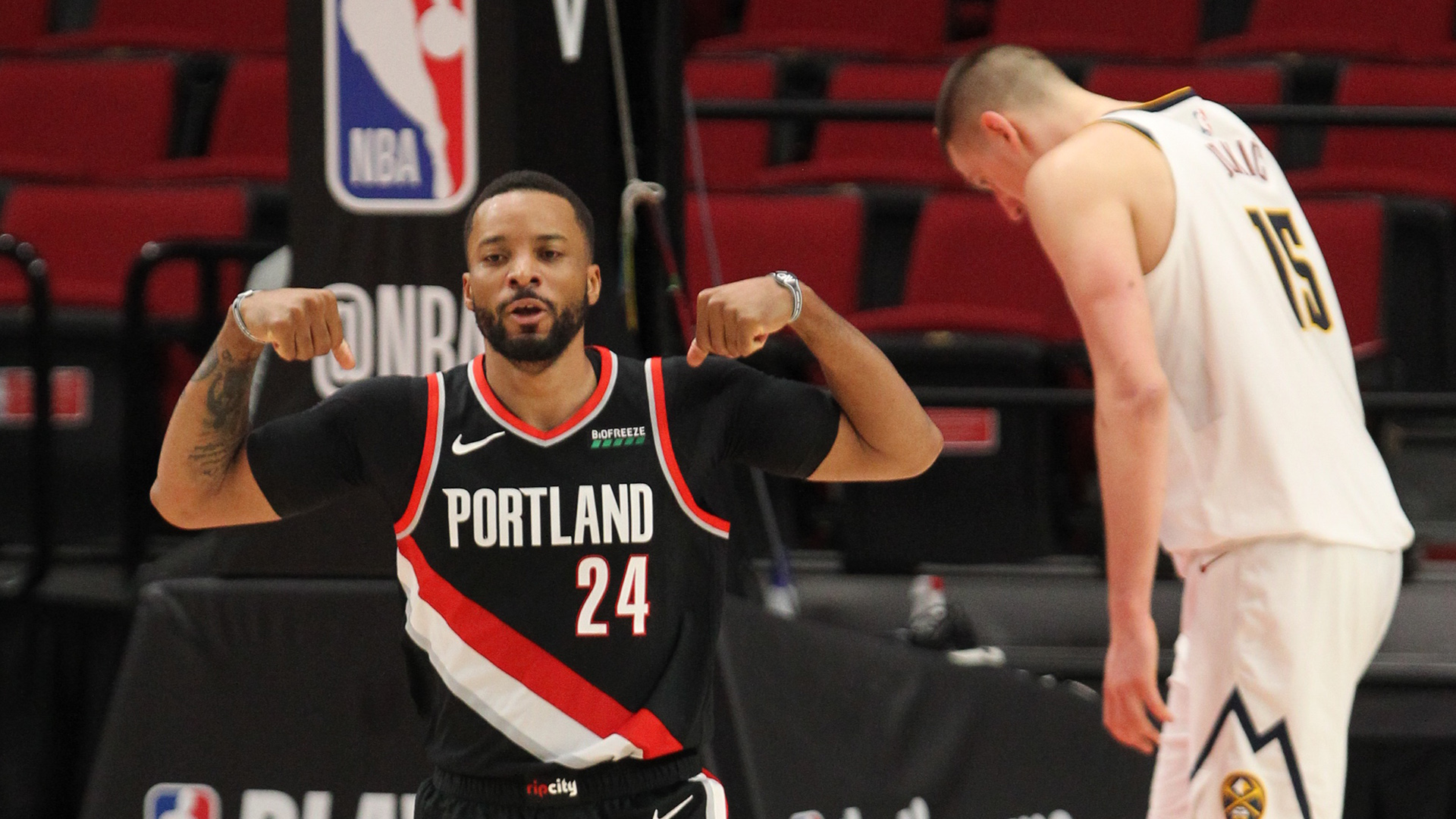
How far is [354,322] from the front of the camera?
3525 mm

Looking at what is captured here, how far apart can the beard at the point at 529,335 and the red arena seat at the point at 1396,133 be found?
175 inches

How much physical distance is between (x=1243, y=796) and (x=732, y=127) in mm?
4841

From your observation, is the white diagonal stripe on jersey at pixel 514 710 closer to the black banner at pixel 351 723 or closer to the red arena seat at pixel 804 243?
the black banner at pixel 351 723

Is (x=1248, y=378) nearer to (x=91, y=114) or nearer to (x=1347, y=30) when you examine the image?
(x=1347, y=30)

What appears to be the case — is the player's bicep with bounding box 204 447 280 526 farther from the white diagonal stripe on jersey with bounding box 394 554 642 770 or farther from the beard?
the beard


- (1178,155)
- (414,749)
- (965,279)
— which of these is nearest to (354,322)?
(414,749)

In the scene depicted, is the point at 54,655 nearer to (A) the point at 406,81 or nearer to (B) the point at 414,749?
(B) the point at 414,749

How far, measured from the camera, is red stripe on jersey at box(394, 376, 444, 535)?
2.45m

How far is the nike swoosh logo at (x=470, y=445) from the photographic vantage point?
2459 millimetres

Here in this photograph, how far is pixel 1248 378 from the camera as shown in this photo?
2.67 m

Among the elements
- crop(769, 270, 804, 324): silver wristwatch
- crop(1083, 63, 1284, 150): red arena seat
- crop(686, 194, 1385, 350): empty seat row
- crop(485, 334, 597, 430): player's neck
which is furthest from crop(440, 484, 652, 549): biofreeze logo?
crop(1083, 63, 1284, 150): red arena seat

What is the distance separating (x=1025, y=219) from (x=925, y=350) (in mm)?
942

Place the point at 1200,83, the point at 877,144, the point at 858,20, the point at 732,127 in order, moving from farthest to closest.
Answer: the point at 858,20 < the point at 732,127 < the point at 877,144 < the point at 1200,83

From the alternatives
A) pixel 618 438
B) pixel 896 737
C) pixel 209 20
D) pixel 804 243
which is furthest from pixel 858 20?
pixel 618 438
